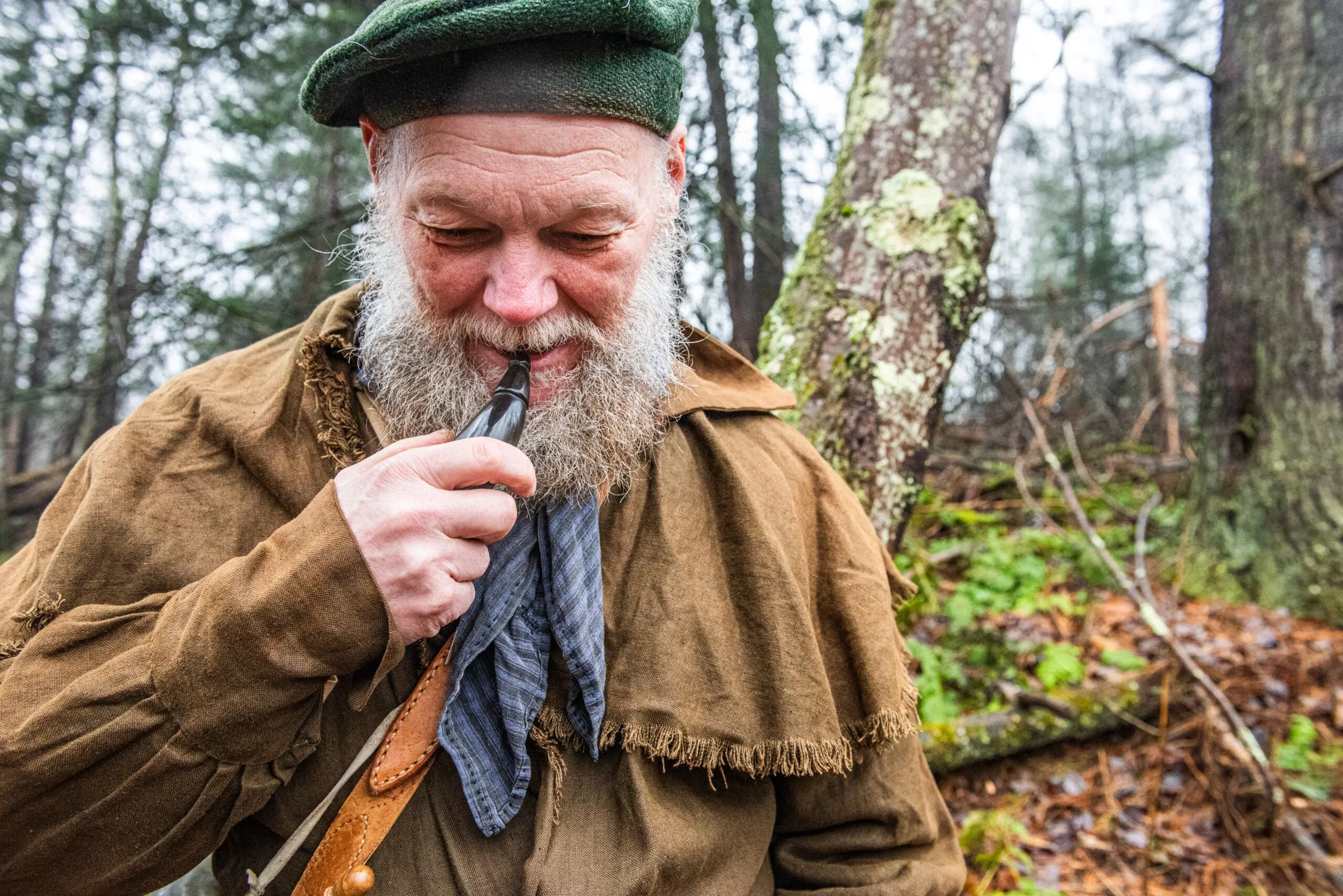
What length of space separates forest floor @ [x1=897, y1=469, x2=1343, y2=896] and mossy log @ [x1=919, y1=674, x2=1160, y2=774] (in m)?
0.06

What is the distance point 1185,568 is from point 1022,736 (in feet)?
7.11

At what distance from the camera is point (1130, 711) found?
3.41m

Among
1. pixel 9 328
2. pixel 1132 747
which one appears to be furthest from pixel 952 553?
pixel 9 328

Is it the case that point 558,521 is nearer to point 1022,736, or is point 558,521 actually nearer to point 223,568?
point 223,568

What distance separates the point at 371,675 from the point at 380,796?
0.24m

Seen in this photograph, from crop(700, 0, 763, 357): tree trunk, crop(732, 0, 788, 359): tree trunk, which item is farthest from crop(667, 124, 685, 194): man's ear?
crop(732, 0, 788, 359): tree trunk

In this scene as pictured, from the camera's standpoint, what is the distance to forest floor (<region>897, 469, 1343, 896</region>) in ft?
9.14

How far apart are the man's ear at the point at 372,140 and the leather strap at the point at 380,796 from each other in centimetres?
106

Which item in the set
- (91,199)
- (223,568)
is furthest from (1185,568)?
(91,199)

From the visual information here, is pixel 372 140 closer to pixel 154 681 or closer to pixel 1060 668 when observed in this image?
pixel 154 681

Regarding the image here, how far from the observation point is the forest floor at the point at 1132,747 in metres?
2.79

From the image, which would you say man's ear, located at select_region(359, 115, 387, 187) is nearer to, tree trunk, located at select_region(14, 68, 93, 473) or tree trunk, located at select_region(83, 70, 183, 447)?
tree trunk, located at select_region(83, 70, 183, 447)

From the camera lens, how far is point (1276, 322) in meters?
4.35

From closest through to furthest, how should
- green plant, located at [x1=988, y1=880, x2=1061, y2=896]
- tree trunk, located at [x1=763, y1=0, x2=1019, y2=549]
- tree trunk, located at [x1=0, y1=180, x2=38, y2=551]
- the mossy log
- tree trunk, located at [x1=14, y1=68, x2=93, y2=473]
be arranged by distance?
tree trunk, located at [x1=763, y1=0, x2=1019, y2=549] → green plant, located at [x1=988, y1=880, x2=1061, y2=896] → the mossy log → tree trunk, located at [x1=14, y1=68, x2=93, y2=473] → tree trunk, located at [x1=0, y1=180, x2=38, y2=551]
